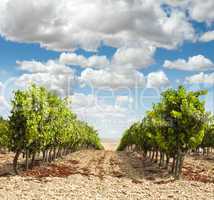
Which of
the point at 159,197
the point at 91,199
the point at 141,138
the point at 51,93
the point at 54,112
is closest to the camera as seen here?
the point at 91,199

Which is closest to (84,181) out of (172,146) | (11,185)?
(11,185)

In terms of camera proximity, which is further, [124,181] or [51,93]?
[51,93]

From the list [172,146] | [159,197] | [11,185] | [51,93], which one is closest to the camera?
[159,197]

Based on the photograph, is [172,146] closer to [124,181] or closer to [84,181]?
[124,181]

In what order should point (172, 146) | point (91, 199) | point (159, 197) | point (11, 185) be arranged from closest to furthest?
point (91, 199)
point (159, 197)
point (11, 185)
point (172, 146)

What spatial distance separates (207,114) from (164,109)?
17.0 feet

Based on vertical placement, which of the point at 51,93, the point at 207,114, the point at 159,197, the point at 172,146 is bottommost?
the point at 159,197

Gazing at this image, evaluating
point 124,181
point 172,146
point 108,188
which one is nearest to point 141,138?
point 172,146

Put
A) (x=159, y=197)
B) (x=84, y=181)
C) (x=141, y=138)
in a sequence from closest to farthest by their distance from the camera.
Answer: (x=159, y=197) → (x=84, y=181) → (x=141, y=138)

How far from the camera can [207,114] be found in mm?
40062

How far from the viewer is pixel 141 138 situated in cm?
6844

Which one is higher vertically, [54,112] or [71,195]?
[54,112]

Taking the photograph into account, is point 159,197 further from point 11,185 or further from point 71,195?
point 11,185

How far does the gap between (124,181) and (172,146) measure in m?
8.38
